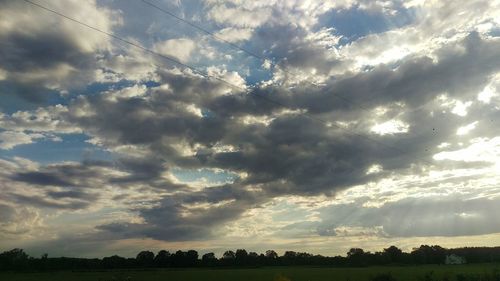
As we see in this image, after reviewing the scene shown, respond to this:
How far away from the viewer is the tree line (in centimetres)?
14575

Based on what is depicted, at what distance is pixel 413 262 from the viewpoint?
18100 cm

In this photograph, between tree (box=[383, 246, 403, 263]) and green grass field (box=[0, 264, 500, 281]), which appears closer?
green grass field (box=[0, 264, 500, 281])

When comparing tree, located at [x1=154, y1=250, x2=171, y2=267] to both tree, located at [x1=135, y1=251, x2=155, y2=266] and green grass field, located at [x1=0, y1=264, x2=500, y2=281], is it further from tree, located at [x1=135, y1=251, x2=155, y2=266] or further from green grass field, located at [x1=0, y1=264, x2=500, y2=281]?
green grass field, located at [x1=0, y1=264, x2=500, y2=281]

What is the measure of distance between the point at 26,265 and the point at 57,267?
32.8 feet

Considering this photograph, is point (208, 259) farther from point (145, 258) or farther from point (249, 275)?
point (249, 275)

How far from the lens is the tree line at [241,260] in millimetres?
145750

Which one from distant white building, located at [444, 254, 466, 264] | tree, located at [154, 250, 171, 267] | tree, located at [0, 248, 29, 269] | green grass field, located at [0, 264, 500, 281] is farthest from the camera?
distant white building, located at [444, 254, 466, 264]

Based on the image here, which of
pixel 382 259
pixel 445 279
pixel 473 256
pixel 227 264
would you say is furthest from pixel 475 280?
pixel 473 256

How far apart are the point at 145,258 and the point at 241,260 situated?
36.0 m

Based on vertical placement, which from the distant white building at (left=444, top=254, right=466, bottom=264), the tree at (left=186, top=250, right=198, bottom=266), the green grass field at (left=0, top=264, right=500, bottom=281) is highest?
the tree at (left=186, top=250, right=198, bottom=266)

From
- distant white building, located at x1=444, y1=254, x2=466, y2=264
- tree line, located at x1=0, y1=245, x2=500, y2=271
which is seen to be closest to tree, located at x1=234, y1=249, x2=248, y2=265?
tree line, located at x1=0, y1=245, x2=500, y2=271

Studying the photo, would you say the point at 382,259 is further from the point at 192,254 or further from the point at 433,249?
the point at 192,254

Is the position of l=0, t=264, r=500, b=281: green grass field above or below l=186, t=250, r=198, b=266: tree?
below

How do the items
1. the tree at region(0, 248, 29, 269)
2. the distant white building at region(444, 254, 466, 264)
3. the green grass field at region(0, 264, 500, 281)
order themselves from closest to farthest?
the green grass field at region(0, 264, 500, 281)
the tree at region(0, 248, 29, 269)
the distant white building at region(444, 254, 466, 264)
